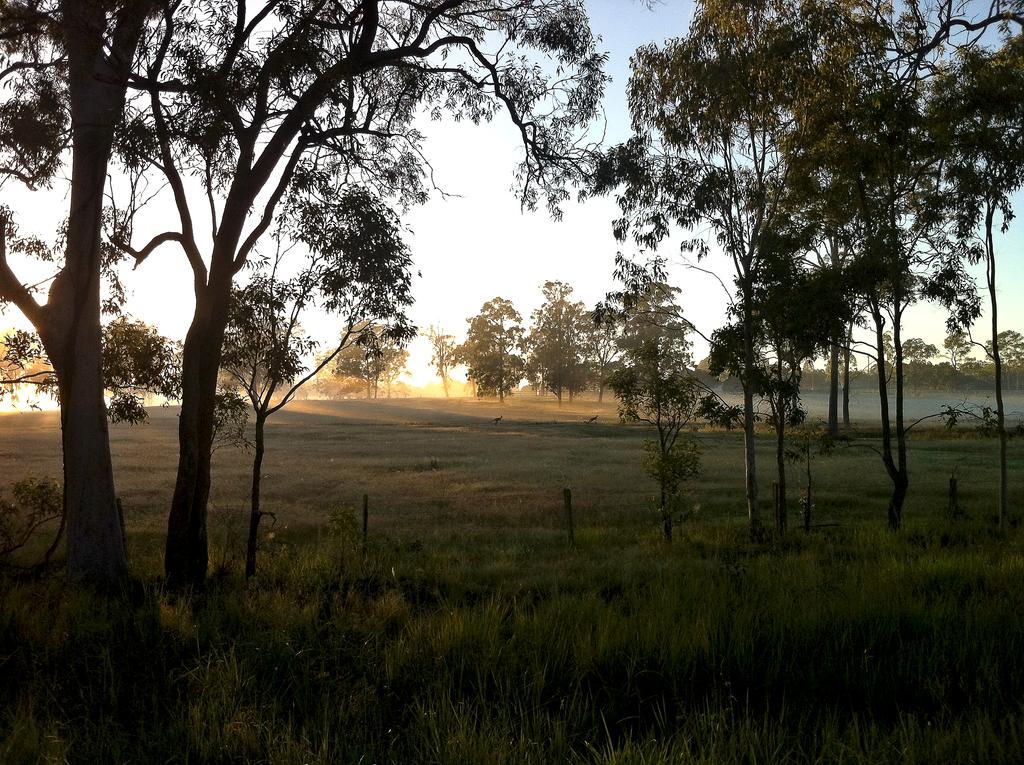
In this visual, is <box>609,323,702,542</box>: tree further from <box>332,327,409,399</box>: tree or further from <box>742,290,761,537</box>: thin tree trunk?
<box>332,327,409,399</box>: tree

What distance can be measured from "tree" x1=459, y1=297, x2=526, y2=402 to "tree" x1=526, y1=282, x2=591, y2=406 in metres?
3.22

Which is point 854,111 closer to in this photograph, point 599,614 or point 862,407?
point 599,614

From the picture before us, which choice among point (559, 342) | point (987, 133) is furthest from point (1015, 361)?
point (987, 133)

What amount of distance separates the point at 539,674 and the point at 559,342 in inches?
3785

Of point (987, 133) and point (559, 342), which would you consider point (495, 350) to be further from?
point (987, 133)

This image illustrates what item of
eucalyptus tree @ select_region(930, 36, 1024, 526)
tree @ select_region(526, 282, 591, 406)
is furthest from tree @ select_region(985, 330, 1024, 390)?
eucalyptus tree @ select_region(930, 36, 1024, 526)

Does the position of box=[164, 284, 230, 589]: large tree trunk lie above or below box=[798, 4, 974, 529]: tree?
below

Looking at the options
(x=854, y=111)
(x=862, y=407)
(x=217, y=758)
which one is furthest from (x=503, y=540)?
(x=862, y=407)

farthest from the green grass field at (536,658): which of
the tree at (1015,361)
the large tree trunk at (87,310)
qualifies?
the tree at (1015,361)

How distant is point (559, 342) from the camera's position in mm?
101250

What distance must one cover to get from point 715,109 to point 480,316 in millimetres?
81674

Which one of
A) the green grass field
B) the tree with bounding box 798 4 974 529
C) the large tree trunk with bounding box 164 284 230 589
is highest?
the tree with bounding box 798 4 974 529

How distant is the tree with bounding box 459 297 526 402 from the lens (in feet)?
319

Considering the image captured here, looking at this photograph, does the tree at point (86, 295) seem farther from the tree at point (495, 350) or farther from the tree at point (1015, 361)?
the tree at point (1015, 361)
